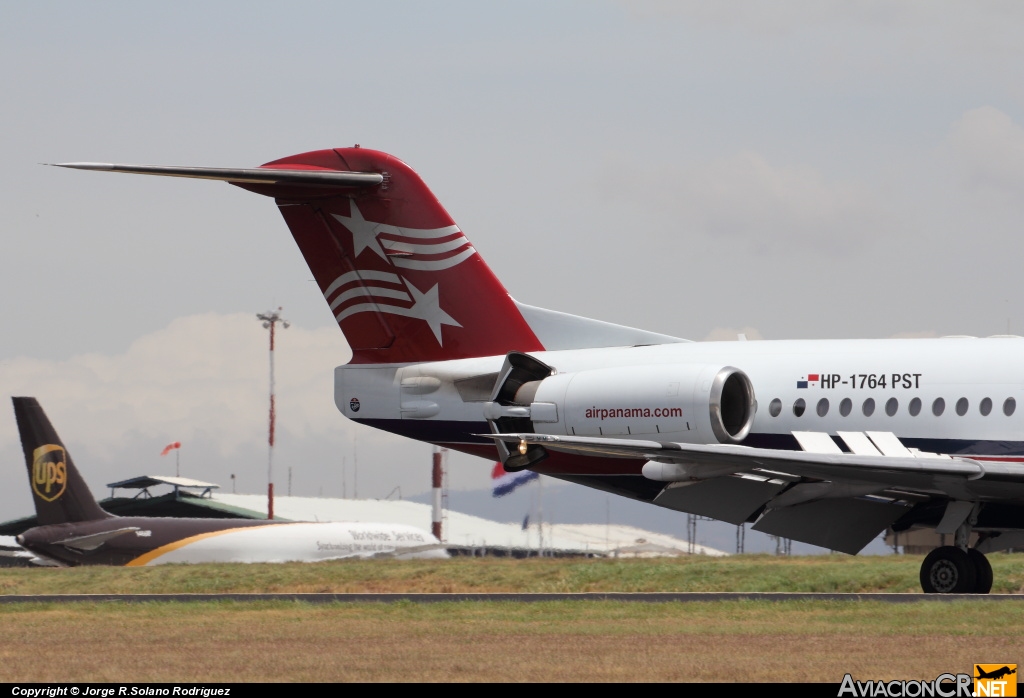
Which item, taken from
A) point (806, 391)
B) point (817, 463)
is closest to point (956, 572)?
point (817, 463)

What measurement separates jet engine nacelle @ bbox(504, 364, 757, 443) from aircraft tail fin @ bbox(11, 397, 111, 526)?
3059cm

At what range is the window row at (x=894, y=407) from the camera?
19234mm

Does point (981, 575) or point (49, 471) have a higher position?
point (981, 575)

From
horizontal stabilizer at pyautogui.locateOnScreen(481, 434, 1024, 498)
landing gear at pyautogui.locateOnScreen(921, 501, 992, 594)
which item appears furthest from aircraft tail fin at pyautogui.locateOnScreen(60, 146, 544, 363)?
landing gear at pyautogui.locateOnScreen(921, 501, 992, 594)

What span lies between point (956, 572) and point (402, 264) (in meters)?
10.2

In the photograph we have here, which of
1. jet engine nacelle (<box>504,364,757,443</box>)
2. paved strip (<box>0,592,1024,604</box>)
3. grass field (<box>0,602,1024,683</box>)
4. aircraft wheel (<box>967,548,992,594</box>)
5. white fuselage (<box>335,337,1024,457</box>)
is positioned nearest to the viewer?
grass field (<box>0,602,1024,683</box>)

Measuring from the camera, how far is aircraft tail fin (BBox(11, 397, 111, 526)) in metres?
47.7

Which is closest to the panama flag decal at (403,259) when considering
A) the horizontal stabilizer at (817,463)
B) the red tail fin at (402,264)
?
the red tail fin at (402,264)

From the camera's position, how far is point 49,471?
4941 centimetres

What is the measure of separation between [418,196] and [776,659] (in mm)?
14237

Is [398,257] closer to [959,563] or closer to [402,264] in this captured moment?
[402,264]

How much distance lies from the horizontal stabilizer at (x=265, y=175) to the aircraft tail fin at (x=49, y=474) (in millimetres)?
27129

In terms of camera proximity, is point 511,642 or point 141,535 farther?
point 141,535

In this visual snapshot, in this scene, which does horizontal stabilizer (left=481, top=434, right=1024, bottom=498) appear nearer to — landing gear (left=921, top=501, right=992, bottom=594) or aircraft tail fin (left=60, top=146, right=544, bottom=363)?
landing gear (left=921, top=501, right=992, bottom=594)
